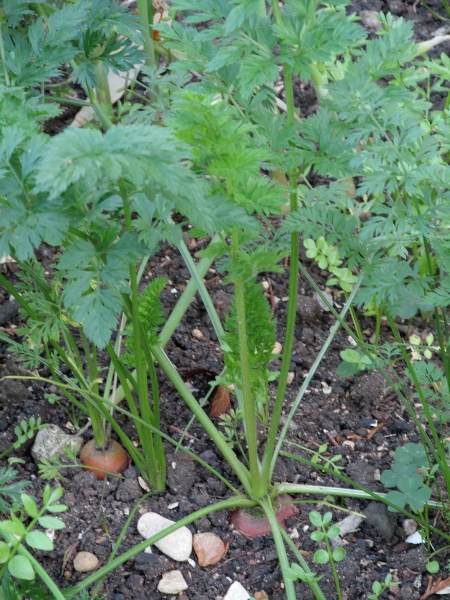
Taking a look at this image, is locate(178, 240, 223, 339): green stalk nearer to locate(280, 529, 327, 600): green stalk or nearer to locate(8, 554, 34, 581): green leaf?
locate(280, 529, 327, 600): green stalk

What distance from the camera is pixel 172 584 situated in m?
1.56

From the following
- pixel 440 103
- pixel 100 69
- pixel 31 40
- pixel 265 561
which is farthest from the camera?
pixel 440 103

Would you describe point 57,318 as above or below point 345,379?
above

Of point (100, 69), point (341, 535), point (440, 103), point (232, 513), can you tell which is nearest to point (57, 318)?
point (232, 513)

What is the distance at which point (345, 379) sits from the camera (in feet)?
6.64

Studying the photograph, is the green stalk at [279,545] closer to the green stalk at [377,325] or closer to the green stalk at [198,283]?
the green stalk at [198,283]

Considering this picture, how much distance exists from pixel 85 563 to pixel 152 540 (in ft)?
0.62

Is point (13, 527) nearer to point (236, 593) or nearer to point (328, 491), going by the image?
point (236, 593)

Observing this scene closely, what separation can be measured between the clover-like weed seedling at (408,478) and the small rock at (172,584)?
0.45m

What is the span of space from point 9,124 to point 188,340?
0.95m

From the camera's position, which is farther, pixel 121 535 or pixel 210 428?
pixel 210 428

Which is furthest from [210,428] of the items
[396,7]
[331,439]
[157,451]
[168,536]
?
[396,7]

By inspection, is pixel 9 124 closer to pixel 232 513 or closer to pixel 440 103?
pixel 232 513

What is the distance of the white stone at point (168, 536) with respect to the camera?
1.62 meters
